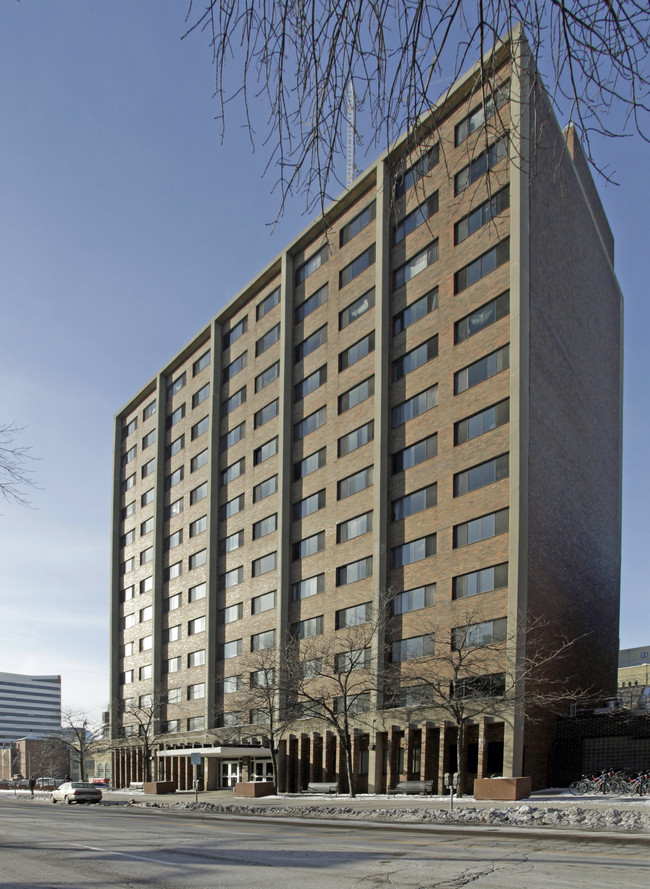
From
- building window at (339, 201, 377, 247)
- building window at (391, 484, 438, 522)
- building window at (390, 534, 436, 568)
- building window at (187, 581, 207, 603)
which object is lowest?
building window at (187, 581, 207, 603)

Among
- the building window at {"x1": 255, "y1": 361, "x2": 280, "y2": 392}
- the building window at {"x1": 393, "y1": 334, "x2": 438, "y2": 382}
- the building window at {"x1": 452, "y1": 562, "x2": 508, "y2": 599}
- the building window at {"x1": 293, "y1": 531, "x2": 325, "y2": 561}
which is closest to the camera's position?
the building window at {"x1": 452, "y1": 562, "x2": 508, "y2": 599}

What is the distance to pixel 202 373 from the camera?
3044 inches

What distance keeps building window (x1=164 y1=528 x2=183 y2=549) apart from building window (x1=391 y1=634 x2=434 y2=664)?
109 ft

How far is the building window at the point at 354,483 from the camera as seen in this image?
5244 cm

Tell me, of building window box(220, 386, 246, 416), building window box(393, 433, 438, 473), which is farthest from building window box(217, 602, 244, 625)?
building window box(393, 433, 438, 473)

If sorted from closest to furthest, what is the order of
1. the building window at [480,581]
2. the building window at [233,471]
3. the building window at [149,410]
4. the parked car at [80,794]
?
the building window at [480,581] < the parked car at [80,794] < the building window at [233,471] < the building window at [149,410]

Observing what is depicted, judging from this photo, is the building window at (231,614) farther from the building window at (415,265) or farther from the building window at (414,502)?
the building window at (415,265)

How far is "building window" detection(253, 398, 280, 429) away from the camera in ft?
211

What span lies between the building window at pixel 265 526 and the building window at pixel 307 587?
5.19 meters

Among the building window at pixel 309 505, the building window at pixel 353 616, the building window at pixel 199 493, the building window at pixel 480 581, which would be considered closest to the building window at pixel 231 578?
the building window at pixel 199 493

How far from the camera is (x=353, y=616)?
170 ft

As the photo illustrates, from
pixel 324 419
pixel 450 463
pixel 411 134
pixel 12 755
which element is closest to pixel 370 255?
pixel 324 419

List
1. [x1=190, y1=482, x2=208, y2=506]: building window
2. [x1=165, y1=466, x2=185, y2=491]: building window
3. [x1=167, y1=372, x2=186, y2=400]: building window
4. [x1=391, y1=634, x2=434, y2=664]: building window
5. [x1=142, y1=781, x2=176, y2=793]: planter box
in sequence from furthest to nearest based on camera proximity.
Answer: [x1=167, y1=372, x2=186, y2=400]: building window < [x1=165, y1=466, x2=185, y2=491]: building window < [x1=190, y1=482, x2=208, y2=506]: building window < [x1=142, y1=781, x2=176, y2=793]: planter box < [x1=391, y1=634, x2=434, y2=664]: building window

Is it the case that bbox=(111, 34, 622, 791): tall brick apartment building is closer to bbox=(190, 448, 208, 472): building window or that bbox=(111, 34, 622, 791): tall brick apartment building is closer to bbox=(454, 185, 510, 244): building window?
bbox=(454, 185, 510, 244): building window
